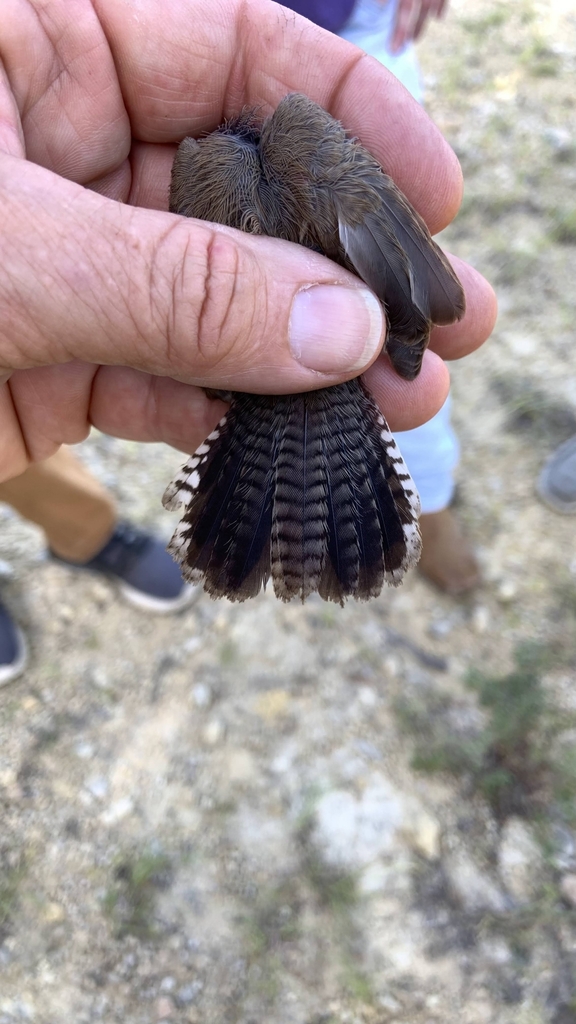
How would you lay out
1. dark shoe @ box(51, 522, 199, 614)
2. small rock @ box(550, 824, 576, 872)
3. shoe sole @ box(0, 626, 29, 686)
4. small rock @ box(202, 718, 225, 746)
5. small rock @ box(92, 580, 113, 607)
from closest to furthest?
small rock @ box(550, 824, 576, 872) < small rock @ box(202, 718, 225, 746) < shoe sole @ box(0, 626, 29, 686) < dark shoe @ box(51, 522, 199, 614) < small rock @ box(92, 580, 113, 607)

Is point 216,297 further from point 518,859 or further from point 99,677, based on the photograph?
point 518,859

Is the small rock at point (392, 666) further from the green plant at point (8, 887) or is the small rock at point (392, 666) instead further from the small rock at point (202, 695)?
the green plant at point (8, 887)

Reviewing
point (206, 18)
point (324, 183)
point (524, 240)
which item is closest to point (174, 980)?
point (324, 183)

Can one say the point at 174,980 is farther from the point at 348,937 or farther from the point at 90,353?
the point at 90,353

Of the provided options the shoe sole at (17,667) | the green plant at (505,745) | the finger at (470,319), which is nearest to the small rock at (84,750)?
the shoe sole at (17,667)

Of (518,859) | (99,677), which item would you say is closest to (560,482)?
(518,859)

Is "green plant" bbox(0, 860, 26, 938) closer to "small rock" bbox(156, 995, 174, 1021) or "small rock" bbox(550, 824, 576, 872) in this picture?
"small rock" bbox(156, 995, 174, 1021)

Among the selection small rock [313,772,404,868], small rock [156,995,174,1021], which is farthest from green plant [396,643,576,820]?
small rock [156,995,174,1021]
